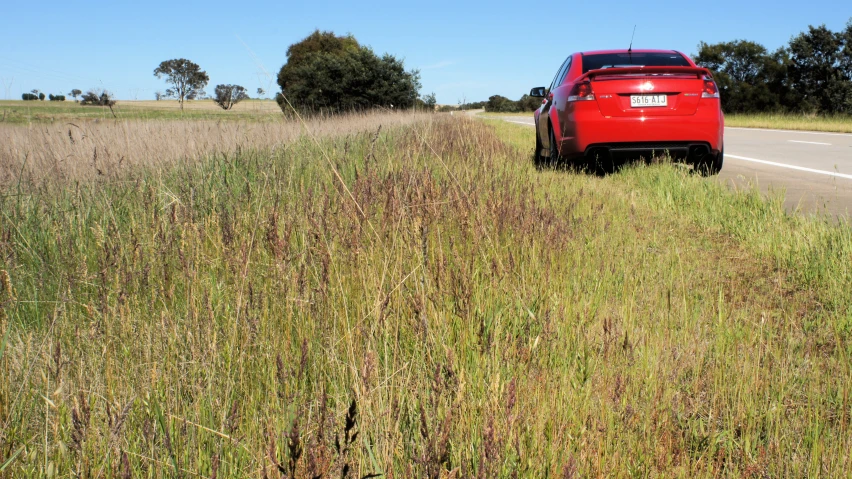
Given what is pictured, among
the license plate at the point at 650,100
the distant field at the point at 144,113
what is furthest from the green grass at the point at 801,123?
the distant field at the point at 144,113

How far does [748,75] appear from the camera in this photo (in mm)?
46281

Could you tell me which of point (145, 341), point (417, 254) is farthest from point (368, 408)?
point (417, 254)

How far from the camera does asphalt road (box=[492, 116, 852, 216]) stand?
604cm

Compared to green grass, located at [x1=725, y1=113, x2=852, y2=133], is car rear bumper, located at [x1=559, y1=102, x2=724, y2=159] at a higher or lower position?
lower

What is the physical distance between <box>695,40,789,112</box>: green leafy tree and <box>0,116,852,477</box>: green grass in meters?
45.6

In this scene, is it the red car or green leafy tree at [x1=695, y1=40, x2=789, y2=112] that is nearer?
the red car

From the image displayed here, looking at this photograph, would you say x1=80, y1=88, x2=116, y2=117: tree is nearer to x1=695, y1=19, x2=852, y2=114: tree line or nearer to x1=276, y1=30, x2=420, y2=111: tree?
x1=276, y1=30, x2=420, y2=111: tree

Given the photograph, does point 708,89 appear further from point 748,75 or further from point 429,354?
point 748,75

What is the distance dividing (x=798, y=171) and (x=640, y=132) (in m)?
2.91

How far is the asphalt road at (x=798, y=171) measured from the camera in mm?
6039

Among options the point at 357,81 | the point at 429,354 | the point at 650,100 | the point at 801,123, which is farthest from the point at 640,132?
the point at 357,81

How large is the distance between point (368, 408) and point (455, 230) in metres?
2.41

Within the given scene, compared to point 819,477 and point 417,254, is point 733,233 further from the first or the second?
point 819,477

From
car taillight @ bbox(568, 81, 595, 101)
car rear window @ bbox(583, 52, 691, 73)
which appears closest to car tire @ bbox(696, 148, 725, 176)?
car rear window @ bbox(583, 52, 691, 73)
